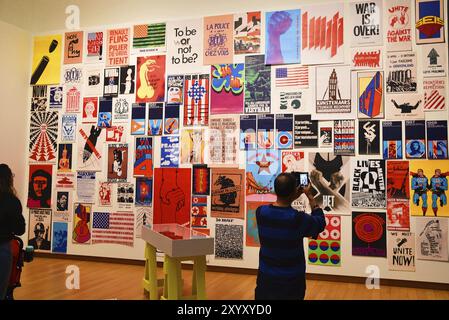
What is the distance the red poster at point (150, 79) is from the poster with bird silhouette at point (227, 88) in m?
0.77

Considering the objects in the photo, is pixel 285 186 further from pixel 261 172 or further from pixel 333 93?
pixel 333 93

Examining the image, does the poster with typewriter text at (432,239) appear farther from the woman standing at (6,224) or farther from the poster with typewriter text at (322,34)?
the woman standing at (6,224)

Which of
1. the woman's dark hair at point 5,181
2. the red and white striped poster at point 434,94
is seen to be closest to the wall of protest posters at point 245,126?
the red and white striped poster at point 434,94

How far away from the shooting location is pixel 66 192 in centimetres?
612

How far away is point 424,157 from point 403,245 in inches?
41.4

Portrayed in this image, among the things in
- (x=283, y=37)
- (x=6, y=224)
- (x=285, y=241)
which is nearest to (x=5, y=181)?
(x=6, y=224)

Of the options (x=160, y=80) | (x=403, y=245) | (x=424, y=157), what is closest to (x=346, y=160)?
(x=424, y=157)

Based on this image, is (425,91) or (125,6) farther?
(125,6)

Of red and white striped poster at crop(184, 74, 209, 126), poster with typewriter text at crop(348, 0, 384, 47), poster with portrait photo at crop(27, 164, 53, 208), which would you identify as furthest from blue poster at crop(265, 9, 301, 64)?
poster with portrait photo at crop(27, 164, 53, 208)

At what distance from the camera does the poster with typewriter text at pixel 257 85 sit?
17.5 ft

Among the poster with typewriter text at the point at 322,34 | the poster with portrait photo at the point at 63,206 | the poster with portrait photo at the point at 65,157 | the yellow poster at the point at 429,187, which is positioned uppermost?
the poster with typewriter text at the point at 322,34

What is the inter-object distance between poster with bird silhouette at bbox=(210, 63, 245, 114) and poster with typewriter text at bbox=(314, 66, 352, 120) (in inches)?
39.4

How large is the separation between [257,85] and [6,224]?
137 inches

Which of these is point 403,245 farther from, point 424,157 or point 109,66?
point 109,66
